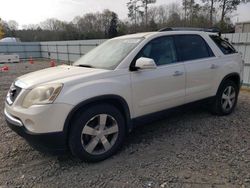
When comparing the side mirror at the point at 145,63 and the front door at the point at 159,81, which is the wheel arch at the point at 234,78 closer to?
the front door at the point at 159,81

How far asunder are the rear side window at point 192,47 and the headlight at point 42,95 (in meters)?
2.24

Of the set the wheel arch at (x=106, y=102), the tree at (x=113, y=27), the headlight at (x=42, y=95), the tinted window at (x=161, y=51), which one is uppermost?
the tree at (x=113, y=27)

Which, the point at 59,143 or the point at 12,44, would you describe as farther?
the point at 12,44

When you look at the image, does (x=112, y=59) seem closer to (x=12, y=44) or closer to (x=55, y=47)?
(x=55, y=47)

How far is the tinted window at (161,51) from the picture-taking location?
3.59m

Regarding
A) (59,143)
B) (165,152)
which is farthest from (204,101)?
(59,143)

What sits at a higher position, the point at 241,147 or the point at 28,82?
the point at 28,82

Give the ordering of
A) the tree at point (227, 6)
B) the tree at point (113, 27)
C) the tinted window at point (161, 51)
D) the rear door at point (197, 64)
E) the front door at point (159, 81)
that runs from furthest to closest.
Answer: the tree at point (113, 27) → the tree at point (227, 6) → the rear door at point (197, 64) → the tinted window at point (161, 51) → the front door at point (159, 81)

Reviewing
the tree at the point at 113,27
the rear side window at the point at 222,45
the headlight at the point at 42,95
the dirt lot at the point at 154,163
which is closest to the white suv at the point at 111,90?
the headlight at the point at 42,95

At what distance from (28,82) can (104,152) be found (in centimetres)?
140

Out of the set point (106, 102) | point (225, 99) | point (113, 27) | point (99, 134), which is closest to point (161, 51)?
point (106, 102)

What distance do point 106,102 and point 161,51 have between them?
133cm

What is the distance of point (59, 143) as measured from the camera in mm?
2791

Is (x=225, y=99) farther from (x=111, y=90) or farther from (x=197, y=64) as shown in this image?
(x=111, y=90)
